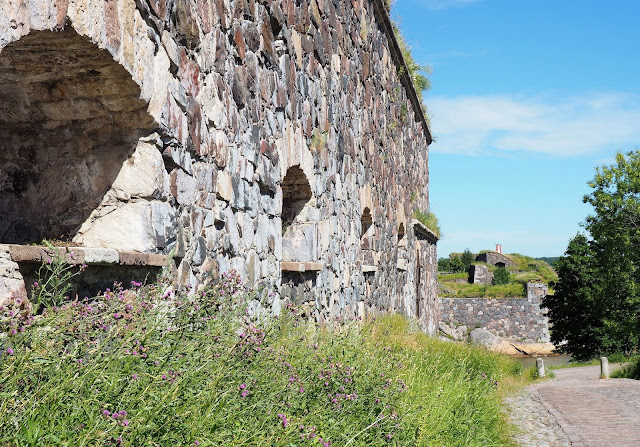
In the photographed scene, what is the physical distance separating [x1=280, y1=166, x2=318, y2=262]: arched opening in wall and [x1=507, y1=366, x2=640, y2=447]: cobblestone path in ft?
A: 9.43

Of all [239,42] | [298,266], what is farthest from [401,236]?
[239,42]

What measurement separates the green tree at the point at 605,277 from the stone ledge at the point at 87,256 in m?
26.1

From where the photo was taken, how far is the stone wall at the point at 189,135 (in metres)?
3.17

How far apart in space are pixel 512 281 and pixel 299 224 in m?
47.7

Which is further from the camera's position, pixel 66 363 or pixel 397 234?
pixel 397 234

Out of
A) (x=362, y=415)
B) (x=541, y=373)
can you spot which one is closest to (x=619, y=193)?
A: (x=541, y=373)

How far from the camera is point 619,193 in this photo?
2895cm

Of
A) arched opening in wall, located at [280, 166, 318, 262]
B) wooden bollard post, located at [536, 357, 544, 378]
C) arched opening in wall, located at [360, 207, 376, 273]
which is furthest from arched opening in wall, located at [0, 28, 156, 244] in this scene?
wooden bollard post, located at [536, 357, 544, 378]

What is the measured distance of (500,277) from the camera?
51.6 m

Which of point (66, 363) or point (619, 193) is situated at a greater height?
point (619, 193)

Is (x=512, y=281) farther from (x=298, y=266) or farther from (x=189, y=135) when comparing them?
(x=189, y=135)

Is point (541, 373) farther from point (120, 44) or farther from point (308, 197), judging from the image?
point (120, 44)

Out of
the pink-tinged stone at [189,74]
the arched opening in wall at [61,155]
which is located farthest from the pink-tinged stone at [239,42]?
the arched opening in wall at [61,155]

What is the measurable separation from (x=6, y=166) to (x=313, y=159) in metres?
3.63
